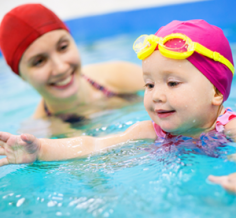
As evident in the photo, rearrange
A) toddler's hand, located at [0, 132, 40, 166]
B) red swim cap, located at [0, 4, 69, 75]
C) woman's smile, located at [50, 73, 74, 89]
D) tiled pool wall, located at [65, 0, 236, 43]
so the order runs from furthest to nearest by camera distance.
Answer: tiled pool wall, located at [65, 0, 236, 43], woman's smile, located at [50, 73, 74, 89], red swim cap, located at [0, 4, 69, 75], toddler's hand, located at [0, 132, 40, 166]

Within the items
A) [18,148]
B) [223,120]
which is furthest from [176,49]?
[18,148]

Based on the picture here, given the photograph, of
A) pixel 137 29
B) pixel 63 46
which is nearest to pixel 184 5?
pixel 137 29

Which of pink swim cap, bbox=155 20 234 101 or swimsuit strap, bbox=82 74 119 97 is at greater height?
pink swim cap, bbox=155 20 234 101

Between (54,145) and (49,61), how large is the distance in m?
1.19

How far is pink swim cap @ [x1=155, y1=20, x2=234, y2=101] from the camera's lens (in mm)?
1721

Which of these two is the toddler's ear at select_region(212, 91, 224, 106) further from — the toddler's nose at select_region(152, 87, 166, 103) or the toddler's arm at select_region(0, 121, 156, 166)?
the toddler's arm at select_region(0, 121, 156, 166)

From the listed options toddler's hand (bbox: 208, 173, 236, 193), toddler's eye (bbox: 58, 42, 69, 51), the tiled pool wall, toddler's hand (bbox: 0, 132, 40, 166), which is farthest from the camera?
the tiled pool wall

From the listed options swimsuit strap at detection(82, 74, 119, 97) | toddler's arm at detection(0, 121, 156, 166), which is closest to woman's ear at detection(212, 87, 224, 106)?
toddler's arm at detection(0, 121, 156, 166)

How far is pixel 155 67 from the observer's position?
1.72 metres

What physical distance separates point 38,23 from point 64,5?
7687mm

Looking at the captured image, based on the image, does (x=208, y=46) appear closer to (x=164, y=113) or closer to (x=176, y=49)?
(x=176, y=49)

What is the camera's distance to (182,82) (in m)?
1.70

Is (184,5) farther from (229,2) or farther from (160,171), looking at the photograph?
(160,171)

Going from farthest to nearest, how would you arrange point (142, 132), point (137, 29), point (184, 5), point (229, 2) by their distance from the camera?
point (137, 29), point (184, 5), point (229, 2), point (142, 132)
